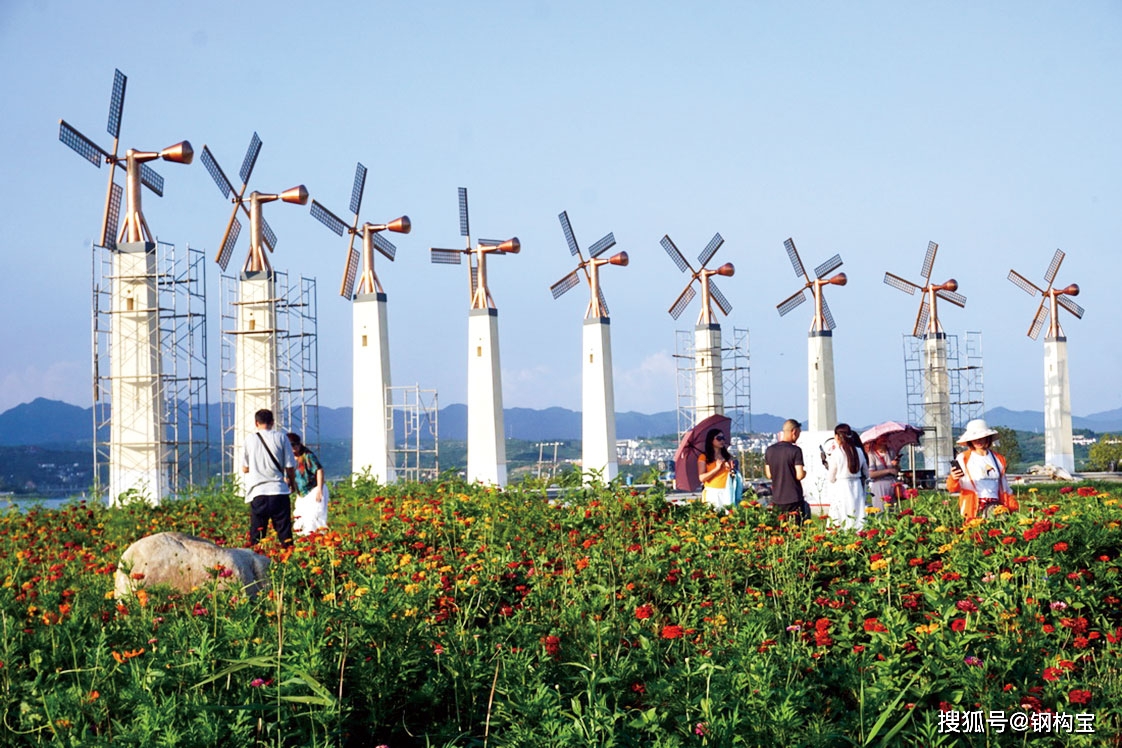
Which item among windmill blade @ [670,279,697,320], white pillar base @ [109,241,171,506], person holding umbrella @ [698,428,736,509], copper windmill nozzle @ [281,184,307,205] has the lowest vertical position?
person holding umbrella @ [698,428,736,509]

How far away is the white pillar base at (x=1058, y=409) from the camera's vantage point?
161 feet

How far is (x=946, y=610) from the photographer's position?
→ 518cm

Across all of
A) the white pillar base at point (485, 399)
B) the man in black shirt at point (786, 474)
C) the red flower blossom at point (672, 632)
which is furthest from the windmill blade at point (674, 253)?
the red flower blossom at point (672, 632)

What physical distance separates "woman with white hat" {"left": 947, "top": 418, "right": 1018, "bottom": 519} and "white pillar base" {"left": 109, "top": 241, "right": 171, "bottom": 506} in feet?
69.9

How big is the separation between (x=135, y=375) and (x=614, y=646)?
2388cm

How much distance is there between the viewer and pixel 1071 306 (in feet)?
174

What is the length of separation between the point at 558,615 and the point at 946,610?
79.8 inches

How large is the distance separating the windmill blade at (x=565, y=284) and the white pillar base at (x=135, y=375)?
693 inches

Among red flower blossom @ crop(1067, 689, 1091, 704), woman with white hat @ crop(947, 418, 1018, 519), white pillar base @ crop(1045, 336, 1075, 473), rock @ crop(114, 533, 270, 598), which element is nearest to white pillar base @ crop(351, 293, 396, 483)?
woman with white hat @ crop(947, 418, 1018, 519)

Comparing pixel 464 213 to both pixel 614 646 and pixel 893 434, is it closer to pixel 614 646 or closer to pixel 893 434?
pixel 893 434

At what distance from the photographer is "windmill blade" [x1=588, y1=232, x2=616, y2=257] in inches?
1566

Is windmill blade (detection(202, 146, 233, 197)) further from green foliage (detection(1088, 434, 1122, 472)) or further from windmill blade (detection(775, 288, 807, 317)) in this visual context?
green foliage (detection(1088, 434, 1122, 472))

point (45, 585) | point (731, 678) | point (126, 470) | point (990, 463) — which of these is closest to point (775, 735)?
point (731, 678)

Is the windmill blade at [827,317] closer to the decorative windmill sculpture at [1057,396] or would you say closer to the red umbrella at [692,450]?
the decorative windmill sculpture at [1057,396]
